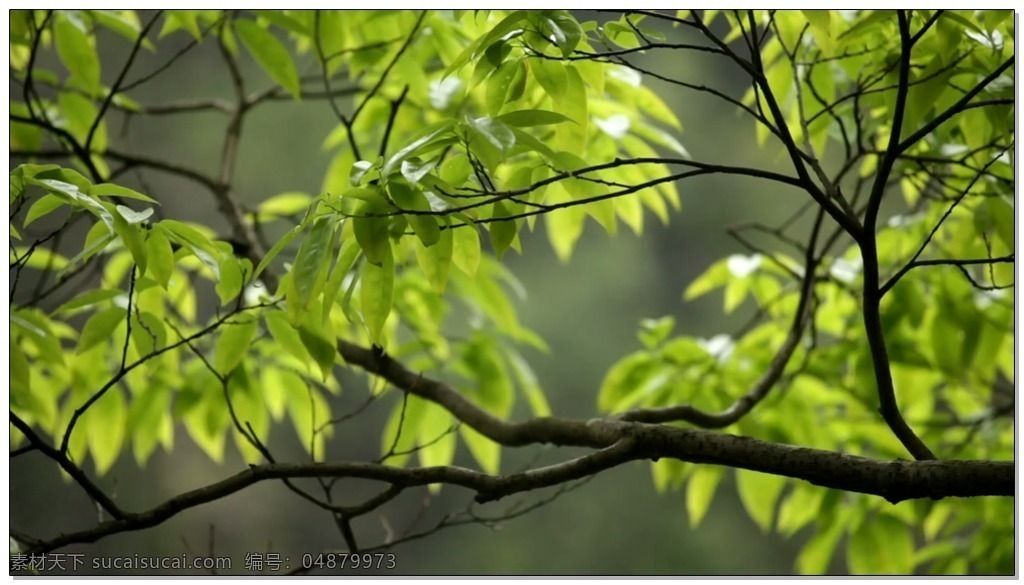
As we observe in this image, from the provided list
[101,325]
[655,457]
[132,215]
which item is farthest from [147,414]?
[655,457]

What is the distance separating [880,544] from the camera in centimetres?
105

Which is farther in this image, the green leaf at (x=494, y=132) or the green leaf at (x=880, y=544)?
the green leaf at (x=880, y=544)

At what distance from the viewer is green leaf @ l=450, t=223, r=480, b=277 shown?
62 centimetres

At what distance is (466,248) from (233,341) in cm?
23

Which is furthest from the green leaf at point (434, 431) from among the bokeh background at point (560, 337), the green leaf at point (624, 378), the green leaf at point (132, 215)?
the bokeh background at point (560, 337)

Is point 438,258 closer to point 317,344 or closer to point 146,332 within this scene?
point 317,344

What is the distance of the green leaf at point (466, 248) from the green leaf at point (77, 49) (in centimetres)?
45

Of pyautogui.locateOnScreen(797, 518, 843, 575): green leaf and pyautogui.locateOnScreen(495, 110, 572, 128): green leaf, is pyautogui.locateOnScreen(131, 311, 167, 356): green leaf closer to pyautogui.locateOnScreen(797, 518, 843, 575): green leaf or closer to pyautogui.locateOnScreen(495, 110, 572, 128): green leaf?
pyautogui.locateOnScreen(495, 110, 572, 128): green leaf

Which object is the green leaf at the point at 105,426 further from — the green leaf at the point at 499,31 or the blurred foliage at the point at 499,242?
the green leaf at the point at 499,31

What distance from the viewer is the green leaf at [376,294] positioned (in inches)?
23.3

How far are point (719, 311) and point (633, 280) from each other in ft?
0.96

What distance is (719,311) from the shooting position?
9.49 ft

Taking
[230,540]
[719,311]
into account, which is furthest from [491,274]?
[719,311]
